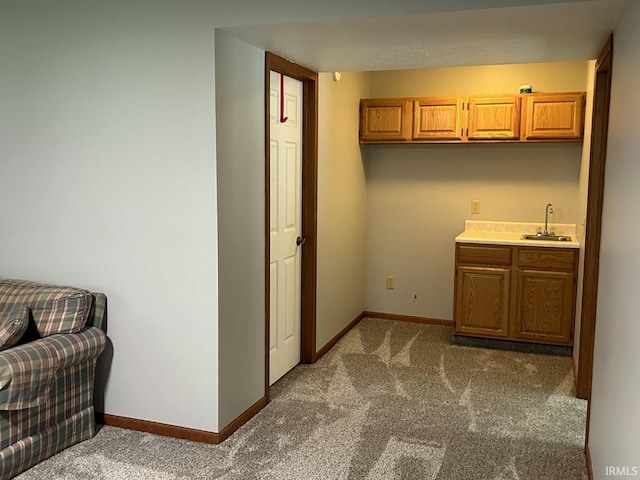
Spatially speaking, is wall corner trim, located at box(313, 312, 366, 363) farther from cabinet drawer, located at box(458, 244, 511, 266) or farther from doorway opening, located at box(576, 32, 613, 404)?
doorway opening, located at box(576, 32, 613, 404)

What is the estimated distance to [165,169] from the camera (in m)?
2.96

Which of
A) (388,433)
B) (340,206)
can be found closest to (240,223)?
(388,433)

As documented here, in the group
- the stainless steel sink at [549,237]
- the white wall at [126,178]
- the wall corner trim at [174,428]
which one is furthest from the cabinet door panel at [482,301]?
the white wall at [126,178]

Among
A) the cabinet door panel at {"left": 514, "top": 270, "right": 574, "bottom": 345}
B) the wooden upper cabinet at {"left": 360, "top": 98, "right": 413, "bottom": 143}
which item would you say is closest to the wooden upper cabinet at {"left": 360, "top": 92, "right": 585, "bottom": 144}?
the wooden upper cabinet at {"left": 360, "top": 98, "right": 413, "bottom": 143}

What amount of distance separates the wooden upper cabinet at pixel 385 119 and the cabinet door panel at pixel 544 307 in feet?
5.01

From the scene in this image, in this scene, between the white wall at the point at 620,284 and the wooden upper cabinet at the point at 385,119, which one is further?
the wooden upper cabinet at the point at 385,119

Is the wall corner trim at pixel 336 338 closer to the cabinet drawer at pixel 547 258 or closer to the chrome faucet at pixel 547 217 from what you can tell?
the cabinet drawer at pixel 547 258

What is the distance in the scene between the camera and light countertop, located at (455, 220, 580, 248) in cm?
448

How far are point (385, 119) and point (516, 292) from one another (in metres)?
1.78

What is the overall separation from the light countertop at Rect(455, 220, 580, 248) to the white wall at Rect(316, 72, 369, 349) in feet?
2.97

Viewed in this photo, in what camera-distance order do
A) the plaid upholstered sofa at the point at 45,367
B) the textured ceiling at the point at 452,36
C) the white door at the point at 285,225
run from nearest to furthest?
the textured ceiling at the point at 452,36 < the plaid upholstered sofa at the point at 45,367 < the white door at the point at 285,225

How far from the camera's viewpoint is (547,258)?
4477mm

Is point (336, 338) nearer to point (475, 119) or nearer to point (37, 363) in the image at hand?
point (475, 119)

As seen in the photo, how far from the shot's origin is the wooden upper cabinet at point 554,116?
4.53 meters
